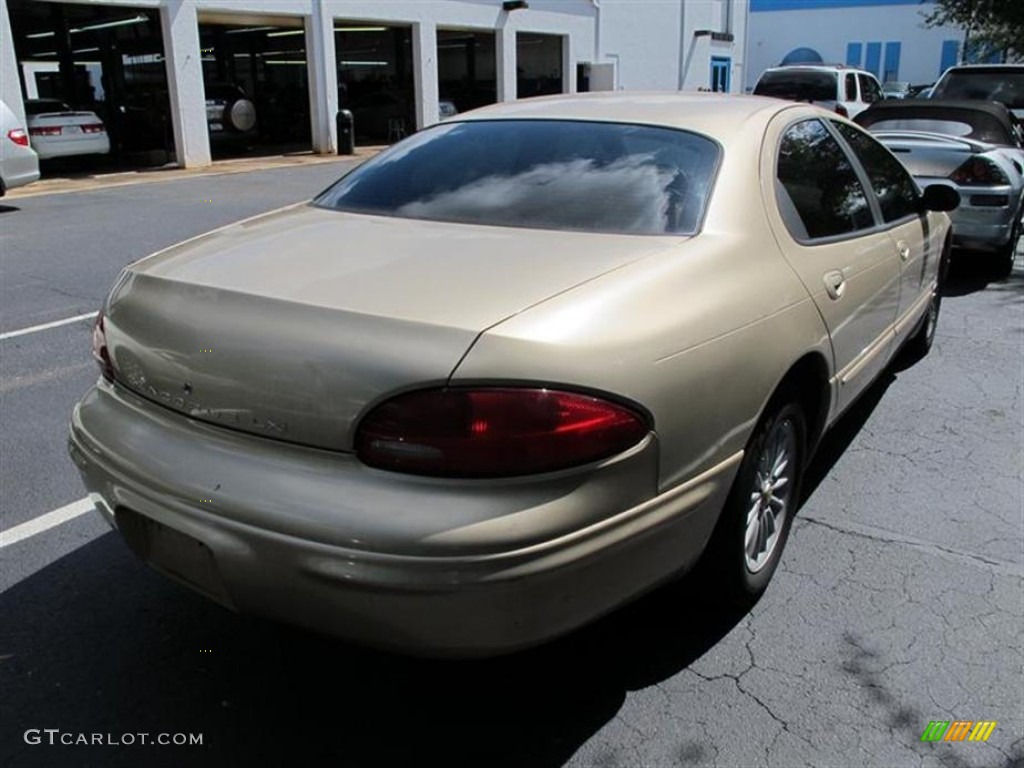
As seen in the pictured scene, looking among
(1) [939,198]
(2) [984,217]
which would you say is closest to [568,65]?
(2) [984,217]

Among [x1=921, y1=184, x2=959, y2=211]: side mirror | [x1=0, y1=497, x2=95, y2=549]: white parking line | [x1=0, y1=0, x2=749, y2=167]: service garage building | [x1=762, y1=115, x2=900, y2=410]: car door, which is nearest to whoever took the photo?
[x1=762, y1=115, x2=900, y2=410]: car door

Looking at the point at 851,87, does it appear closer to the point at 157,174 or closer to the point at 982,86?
the point at 982,86

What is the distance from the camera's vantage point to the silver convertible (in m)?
2.04

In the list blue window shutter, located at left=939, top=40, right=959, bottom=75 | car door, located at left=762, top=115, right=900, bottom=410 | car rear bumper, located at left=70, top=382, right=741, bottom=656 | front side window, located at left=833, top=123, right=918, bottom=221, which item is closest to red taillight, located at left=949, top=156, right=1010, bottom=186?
front side window, located at left=833, top=123, right=918, bottom=221

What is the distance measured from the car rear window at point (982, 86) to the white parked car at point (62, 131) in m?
14.9

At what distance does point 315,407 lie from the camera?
2.13 metres

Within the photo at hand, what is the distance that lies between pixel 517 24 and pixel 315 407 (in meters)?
25.5

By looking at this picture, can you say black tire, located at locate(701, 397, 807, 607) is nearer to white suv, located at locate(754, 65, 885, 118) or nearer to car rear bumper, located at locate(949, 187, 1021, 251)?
car rear bumper, located at locate(949, 187, 1021, 251)

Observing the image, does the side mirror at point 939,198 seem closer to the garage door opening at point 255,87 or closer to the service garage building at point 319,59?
the service garage building at point 319,59

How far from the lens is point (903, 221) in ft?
14.3

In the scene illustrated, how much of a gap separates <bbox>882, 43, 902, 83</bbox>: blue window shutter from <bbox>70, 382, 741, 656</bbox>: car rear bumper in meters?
69.8

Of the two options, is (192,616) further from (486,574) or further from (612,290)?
(612,290)

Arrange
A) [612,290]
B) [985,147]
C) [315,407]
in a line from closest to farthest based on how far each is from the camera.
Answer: [315,407] < [612,290] < [985,147]

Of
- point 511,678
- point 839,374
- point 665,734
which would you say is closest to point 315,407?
point 511,678
